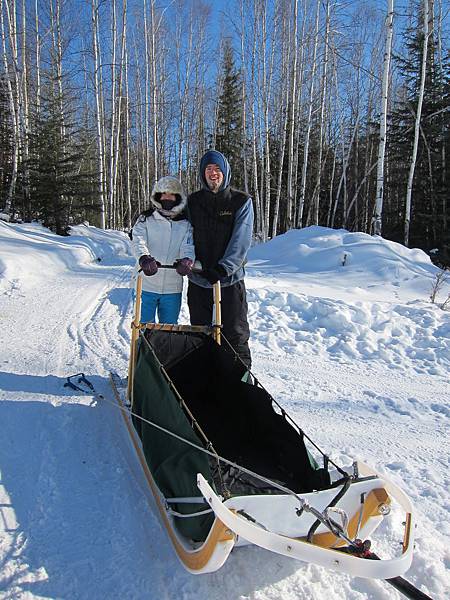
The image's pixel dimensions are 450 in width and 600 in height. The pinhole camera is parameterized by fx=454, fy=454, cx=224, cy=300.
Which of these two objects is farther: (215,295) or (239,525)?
(215,295)

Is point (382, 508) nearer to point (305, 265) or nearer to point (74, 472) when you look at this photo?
point (74, 472)

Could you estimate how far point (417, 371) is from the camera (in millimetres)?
4383

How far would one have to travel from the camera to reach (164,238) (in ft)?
10.9

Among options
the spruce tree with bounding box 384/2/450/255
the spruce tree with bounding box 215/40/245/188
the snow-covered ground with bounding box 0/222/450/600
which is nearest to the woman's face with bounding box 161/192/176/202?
the snow-covered ground with bounding box 0/222/450/600

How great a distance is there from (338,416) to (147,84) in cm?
1889

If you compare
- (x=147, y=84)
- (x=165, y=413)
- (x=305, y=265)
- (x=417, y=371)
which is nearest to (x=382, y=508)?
(x=165, y=413)

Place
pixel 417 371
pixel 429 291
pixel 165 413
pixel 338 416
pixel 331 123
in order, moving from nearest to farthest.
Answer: pixel 165 413 < pixel 338 416 < pixel 417 371 < pixel 429 291 < pixel 331 123

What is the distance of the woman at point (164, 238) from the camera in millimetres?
3240

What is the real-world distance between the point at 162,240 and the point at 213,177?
0.58 meters

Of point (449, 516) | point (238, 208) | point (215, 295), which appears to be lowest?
point (449, 516)

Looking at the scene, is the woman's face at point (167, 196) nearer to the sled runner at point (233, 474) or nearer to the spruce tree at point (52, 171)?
the sled runner at point (233, 474)

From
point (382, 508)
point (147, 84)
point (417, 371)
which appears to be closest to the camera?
point (382, 508)

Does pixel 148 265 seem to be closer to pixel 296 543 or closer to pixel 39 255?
pixel 296 543

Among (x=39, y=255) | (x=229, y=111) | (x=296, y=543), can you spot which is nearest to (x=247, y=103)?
(x=229, y=111)
